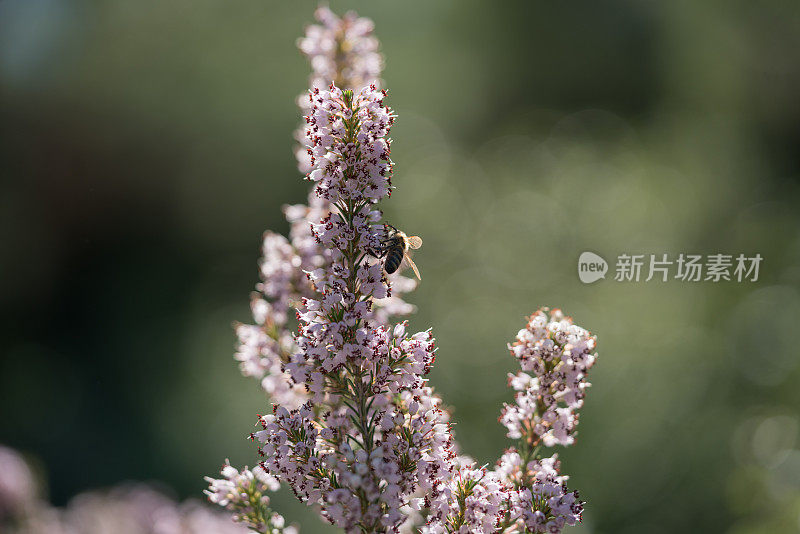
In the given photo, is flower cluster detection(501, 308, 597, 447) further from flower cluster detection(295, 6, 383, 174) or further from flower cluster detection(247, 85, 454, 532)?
flower cluster detection(295, 6, 383, 174)

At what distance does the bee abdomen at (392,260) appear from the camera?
1831mm

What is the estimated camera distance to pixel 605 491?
14.2ft

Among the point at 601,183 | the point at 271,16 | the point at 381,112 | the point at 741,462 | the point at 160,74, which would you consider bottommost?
the point at 381,112

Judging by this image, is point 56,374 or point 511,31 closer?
point 56,374

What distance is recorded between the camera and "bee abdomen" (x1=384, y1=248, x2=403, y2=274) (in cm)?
183

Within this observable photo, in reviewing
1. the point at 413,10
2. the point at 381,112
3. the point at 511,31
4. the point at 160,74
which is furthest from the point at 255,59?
the point at 381,112

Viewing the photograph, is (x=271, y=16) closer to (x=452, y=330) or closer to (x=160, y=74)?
(x=160, y=74)

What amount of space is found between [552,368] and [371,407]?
0.43 m

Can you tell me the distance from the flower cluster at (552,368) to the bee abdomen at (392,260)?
429 mm

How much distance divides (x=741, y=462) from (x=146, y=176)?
30.3 ft

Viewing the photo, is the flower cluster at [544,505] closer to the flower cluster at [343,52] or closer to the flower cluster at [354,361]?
the flower cluster at [354,361]

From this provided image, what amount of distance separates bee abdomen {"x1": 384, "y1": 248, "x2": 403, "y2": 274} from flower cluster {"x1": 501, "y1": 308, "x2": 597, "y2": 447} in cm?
43

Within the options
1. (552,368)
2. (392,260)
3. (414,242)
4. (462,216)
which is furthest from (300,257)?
(462,216)

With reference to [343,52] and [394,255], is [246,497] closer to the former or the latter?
[394,255]
